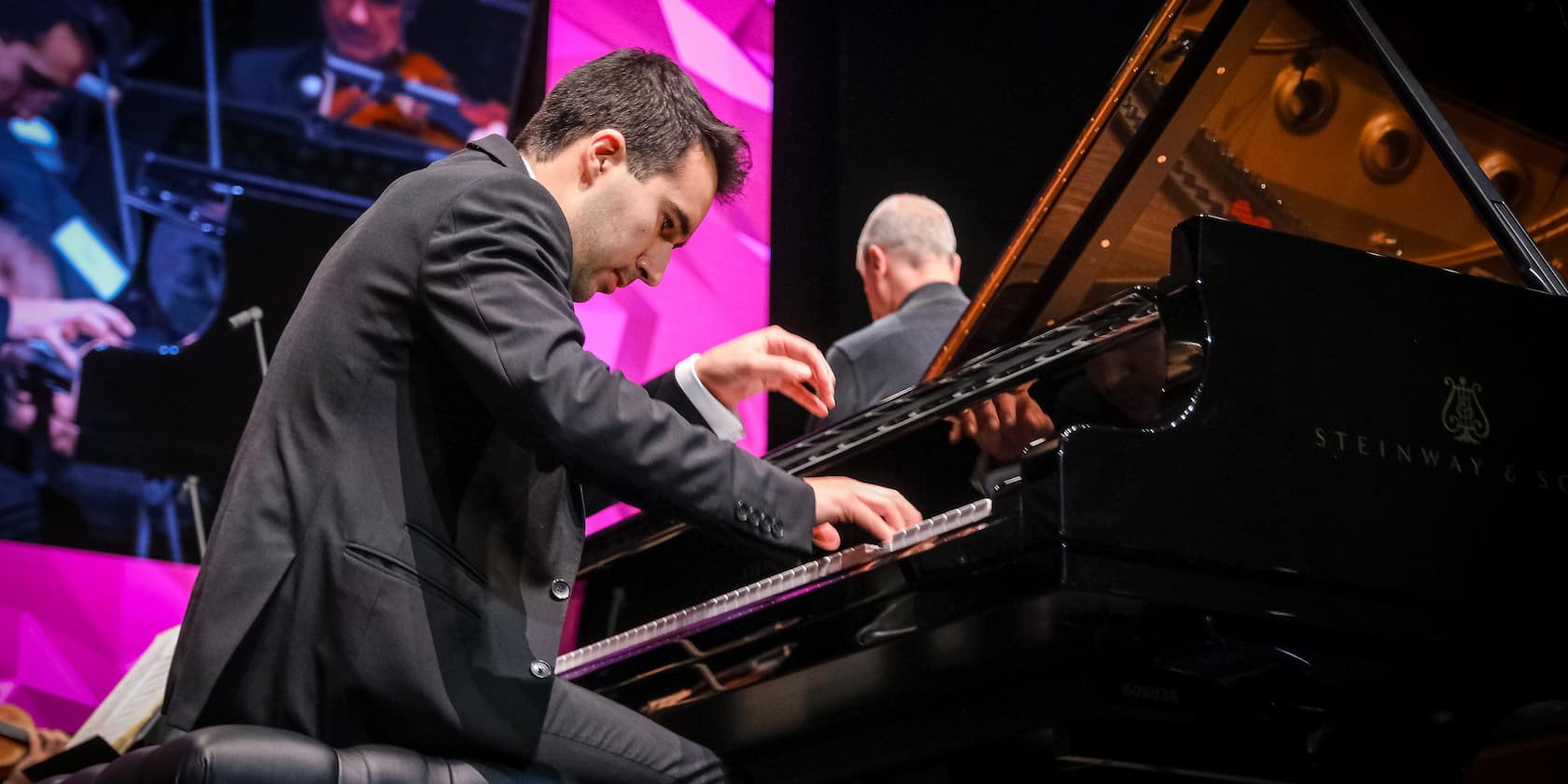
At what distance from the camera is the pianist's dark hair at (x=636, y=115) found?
186 centimetres

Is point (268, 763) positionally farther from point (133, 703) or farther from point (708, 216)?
point (708, 216)

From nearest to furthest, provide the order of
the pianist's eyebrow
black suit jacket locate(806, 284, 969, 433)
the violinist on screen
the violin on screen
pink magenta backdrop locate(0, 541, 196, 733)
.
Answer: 1. the pianist's eyebrow
2. black suit jacket locate(806, 284, 969, 433)
3. pink magenta backdrop locate(0, 541, 196, 733)
4. the violinist on screen
5. the violin on screen

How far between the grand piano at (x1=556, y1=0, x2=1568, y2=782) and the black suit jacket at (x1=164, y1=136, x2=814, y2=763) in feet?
0.97

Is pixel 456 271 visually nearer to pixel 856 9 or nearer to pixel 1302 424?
pixel 1302 424

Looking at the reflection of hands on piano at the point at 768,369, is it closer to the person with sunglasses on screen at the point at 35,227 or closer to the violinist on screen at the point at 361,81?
the person with sunglasses on screen at the point at 35,227

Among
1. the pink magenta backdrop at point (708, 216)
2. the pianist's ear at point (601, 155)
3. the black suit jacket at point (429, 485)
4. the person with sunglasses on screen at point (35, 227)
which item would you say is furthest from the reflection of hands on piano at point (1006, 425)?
the person with sunglasses on screen at point (35, 227)

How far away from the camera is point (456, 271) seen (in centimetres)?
156

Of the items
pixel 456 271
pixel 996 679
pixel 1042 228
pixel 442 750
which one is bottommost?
pixel 442 750

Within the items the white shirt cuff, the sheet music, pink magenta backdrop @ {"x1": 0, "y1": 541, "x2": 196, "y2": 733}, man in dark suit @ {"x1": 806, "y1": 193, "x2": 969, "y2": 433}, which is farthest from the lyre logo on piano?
pink magenta backdrop @ {"x1": 0, "y1": 541, "x2": 196, "y2": 733}

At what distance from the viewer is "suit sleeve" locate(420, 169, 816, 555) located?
4.97 feet

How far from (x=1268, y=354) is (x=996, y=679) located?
0.51m

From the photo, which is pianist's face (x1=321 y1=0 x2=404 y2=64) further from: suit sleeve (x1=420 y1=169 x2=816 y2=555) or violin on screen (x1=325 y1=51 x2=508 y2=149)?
suit sleeve (x1=420 y1=169 x2=816 y2=555)

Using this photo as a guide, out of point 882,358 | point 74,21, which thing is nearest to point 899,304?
point 882,358

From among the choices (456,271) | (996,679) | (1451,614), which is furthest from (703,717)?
(1451,614)
